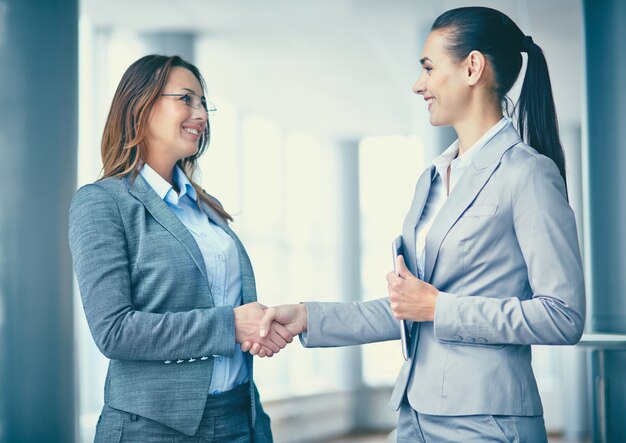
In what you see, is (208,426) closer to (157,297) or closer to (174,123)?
(157,297)

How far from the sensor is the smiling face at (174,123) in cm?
227

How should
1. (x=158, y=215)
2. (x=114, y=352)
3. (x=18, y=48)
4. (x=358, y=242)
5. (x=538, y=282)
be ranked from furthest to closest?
(x=358, y=242)
(x=18, y=48)
(x=158, y=215)
(x=114, y=352)
(x=538, y=282)

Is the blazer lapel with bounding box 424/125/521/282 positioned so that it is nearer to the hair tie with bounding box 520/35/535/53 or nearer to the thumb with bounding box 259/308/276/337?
the hair tie with bounding box 520/35/535/53

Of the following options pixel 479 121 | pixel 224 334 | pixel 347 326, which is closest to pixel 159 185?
pixel 224 334

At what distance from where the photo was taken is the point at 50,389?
142 inches

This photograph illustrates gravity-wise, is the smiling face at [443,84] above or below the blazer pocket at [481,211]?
above

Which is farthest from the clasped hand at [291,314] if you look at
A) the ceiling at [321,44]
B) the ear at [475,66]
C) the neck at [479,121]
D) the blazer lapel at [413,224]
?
the ceiling at [321,44]

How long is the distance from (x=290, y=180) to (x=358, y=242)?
1376mm

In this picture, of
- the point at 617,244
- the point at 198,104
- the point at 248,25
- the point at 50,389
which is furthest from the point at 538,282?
the point at 248,25

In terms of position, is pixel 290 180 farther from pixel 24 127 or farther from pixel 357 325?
pixel 357 325

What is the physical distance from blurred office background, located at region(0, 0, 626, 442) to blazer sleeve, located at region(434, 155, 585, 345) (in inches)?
58.8

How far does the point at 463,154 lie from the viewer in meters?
2.00

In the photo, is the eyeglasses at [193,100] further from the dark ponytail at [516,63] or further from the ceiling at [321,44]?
the ceiling at [321,44]

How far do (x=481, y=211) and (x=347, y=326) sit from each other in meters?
0.61
